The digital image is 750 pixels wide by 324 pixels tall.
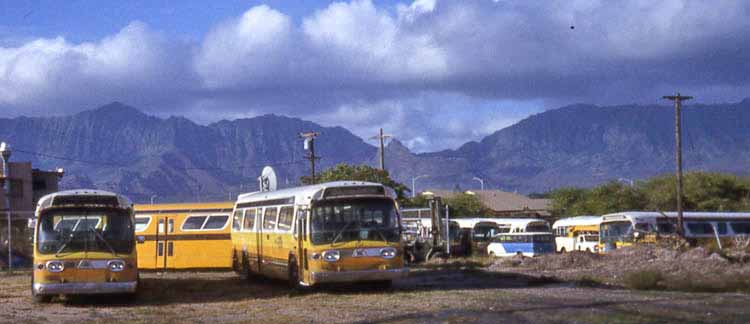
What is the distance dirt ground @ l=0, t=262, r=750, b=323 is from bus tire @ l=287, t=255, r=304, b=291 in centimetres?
32

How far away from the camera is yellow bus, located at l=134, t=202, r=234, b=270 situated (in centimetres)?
3419

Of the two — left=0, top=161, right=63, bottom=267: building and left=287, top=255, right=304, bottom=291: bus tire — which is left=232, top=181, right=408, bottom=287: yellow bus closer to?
left=287, top=255, right=304, bottom=291: bus tire

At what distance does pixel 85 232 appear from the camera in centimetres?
2134

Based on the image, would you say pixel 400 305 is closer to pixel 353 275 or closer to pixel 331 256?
pixel 353 275

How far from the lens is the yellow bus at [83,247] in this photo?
2100cm

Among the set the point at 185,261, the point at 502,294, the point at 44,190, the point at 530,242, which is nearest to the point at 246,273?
the point at 185,261

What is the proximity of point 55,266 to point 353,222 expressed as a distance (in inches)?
251

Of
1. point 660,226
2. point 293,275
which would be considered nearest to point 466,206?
point 660,226

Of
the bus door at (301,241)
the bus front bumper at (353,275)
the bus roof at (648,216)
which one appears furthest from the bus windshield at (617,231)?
the bus door at (301,241)

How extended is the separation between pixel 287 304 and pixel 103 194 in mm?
4792

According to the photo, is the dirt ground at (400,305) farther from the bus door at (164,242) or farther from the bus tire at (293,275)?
the bus door at (164,242)

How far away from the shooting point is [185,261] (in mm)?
34250

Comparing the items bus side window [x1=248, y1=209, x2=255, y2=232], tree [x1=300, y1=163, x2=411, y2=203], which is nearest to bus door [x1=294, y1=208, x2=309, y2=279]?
bus side window [x1=248, y1=209, x2=255, y2=232]

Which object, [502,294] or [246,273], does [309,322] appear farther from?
[246,273]
